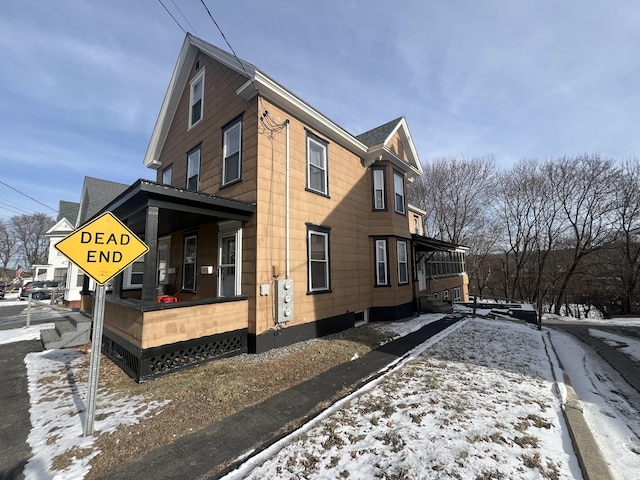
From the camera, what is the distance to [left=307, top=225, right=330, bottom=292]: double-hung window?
8.04 m

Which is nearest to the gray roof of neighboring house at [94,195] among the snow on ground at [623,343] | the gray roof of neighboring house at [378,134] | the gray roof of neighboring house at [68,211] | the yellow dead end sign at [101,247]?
the gray roof of neighboring house at [68,211]

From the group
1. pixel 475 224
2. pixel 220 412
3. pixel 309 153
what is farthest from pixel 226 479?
pixel 475 224

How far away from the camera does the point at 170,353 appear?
5258 mm

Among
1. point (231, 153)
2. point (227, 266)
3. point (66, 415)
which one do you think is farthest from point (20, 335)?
point (231, 153)

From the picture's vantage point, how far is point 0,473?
2.77 m

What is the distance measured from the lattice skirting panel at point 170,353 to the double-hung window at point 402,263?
7.04 m

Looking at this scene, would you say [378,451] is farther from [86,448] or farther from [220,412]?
[86,448]

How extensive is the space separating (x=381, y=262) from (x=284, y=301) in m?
5.18

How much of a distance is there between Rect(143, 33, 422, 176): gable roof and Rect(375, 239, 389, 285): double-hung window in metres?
3.56

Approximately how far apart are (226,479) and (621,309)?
114ft

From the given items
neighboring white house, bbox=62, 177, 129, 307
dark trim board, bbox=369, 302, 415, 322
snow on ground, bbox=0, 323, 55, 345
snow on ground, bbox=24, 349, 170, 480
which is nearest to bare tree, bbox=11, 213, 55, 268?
neighboring white house, bbox=62, 177, 129, 307

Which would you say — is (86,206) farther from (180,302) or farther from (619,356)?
(619,356)

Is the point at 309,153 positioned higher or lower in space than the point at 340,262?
higher

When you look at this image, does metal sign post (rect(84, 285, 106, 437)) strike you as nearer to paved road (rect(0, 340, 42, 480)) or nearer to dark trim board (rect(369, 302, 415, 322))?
paved road (rect(0, 340, 42, 480))
